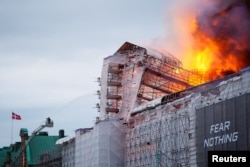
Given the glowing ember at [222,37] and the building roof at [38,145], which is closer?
the glowing ember at [222,37]

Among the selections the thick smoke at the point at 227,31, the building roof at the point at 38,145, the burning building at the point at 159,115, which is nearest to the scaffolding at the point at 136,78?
the burning building at the point at 159,115

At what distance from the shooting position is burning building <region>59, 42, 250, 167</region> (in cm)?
6706

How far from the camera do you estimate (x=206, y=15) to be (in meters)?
96.3

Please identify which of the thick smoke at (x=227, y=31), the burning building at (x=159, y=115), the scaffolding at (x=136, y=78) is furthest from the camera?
the scaffolding at (x=136, y=78)

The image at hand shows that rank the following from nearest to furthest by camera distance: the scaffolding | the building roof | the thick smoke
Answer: the thick smoke, the scaffolding, the building roof

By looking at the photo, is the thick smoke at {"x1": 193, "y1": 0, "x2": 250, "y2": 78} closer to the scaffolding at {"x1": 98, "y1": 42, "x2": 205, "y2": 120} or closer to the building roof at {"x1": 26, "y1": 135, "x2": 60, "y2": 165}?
the scaffolding at {"x1": 98, "y1": 42, "x2": 205, "y2": 120}

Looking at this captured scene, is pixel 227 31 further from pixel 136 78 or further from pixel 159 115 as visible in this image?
pixel 159 115

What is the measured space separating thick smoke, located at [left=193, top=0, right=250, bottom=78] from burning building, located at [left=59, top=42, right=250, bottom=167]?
4.59m

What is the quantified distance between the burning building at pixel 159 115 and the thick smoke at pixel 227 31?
15.0 feet

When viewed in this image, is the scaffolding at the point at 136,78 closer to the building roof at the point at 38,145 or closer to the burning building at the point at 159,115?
the burning building at the point at 159,115

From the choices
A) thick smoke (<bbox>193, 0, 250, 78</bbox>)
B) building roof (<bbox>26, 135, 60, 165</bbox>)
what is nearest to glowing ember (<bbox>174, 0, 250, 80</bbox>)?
thick smoke (<bbox>193, 0, 250, 78</bbox>)

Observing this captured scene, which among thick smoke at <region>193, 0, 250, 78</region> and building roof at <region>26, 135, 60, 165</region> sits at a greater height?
thick smoke at <region>193, 0, 250, 78</region>

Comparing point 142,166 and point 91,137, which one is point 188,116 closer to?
point 142,166

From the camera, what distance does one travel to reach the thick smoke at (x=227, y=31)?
305 feet
